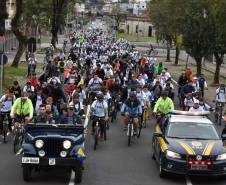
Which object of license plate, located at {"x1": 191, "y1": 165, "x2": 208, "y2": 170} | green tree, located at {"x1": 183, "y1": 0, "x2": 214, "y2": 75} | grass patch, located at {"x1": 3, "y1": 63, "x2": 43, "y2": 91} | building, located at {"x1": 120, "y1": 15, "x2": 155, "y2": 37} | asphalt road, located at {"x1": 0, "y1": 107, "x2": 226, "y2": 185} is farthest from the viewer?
building, located at {"x1": 120, "y1": 15, "x2": 155, "y2": 37}

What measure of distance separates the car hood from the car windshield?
0.38 m

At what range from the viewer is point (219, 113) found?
28062mm

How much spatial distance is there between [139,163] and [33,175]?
3.60 metres

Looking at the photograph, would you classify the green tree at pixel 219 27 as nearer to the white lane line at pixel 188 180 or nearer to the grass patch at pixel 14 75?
the grass patch at pixel 14 75

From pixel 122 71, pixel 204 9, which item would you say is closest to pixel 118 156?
pixel 122 71

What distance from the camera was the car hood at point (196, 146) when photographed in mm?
15422

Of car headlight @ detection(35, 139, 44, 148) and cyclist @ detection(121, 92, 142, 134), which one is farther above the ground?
car headlight @ detection(35, 139, 44, 148)

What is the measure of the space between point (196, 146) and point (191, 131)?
47.5 inches

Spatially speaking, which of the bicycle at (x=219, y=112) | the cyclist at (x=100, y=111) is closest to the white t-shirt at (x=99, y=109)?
the cyclist at (x=100, y=111)

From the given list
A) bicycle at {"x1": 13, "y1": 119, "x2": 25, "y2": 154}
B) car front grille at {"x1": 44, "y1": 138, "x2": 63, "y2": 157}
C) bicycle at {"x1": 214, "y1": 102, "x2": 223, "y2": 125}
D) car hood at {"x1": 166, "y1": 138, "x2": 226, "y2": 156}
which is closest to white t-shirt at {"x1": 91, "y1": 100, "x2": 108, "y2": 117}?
bicycle at {"x1": 13, "y1": 119, "x2": 25, "y2": 154}

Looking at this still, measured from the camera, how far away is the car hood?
1542 cm

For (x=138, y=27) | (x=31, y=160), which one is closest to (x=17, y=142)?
(x=31, y=160)

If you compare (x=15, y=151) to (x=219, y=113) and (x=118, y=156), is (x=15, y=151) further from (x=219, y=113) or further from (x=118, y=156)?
(x=219, y=113)

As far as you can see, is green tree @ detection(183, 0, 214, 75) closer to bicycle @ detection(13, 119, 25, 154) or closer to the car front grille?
bicycle @ detection(13, 119, 25, 154)
